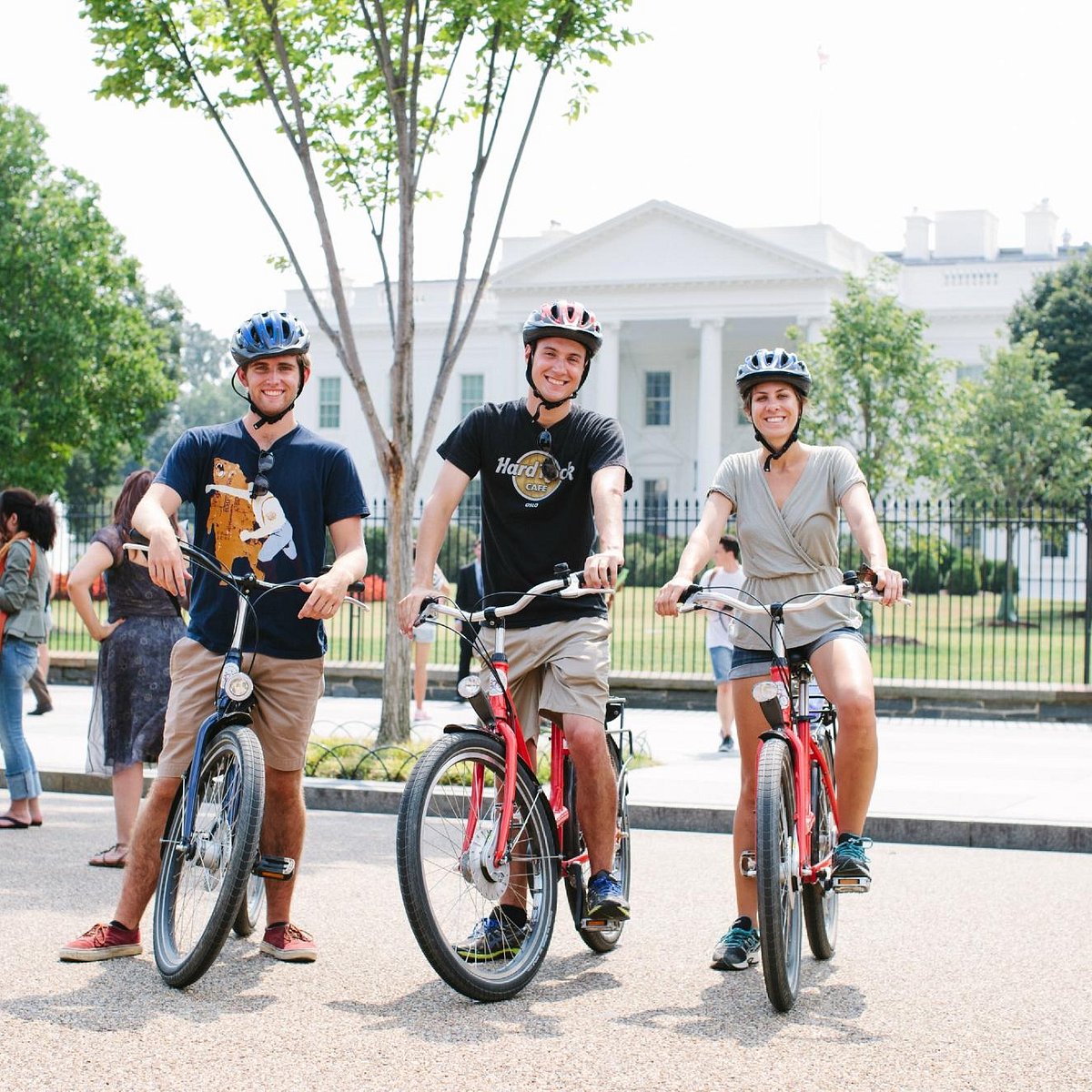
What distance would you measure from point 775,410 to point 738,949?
5.87ft

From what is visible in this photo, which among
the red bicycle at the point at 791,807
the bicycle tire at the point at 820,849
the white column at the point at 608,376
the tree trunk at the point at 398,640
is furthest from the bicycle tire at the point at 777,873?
the white column at the point at 608,376

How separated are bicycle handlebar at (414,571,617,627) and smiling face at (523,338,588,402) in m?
0.66

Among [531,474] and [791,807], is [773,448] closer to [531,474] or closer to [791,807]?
[531,474]

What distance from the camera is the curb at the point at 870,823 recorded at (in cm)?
840

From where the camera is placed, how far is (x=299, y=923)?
5.77m

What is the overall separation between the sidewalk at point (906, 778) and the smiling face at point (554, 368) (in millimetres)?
4306

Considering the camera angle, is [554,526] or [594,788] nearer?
[594,788]

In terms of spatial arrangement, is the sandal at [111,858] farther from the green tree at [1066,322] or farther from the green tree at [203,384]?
the green tree at [203,384]

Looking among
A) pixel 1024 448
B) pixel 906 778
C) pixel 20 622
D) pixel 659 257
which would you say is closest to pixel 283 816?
pixel 20 622

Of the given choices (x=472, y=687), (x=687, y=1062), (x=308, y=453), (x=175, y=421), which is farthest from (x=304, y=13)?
(x=175, y=421)

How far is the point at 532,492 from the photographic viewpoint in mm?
5090

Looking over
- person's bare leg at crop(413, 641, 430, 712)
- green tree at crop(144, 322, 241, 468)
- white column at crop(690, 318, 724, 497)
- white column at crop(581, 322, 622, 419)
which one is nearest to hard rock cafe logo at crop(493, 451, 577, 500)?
person's bare leg at crop(413, 641, 430, 712)

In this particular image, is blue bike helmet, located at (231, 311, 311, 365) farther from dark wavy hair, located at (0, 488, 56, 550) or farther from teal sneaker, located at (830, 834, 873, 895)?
dark wavy hair, located at (0, 488, 56, 550)

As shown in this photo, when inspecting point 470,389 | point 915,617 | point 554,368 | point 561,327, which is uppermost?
point 470,389
